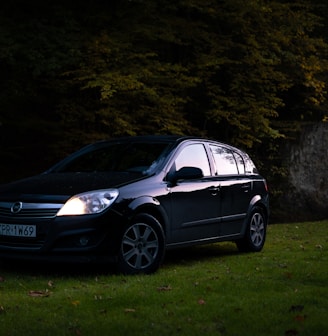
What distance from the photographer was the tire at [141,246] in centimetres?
853

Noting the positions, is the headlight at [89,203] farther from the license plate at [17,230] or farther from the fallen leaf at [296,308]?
the fallen leaf at [296,308]

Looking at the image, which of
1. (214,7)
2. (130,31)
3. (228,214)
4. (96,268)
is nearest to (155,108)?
(130,31)

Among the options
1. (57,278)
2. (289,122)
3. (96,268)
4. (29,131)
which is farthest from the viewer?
(289,122)

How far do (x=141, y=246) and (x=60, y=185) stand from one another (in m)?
1.20

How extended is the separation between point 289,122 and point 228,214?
44.3 ft

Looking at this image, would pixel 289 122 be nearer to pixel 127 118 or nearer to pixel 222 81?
pixel 222 81

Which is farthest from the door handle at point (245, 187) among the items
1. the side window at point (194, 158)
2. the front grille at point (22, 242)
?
the front grille at point (22, 242)

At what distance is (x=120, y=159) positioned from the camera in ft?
31.8

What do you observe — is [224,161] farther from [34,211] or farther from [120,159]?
[34,211]

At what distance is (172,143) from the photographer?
388 inches

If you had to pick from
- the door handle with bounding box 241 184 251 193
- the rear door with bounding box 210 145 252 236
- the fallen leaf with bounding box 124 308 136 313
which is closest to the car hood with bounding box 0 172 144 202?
the rear door with bounding box 210 145 252 236

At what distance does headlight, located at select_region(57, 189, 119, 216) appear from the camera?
8336 millimetres

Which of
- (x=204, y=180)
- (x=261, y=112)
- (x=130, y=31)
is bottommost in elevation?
(x=204, y=180)

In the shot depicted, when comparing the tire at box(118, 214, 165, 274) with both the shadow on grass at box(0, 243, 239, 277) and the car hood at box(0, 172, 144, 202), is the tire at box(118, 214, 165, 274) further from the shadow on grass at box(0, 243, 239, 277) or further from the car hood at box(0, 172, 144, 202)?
the car hood at box(0, 172, 144, 202)
